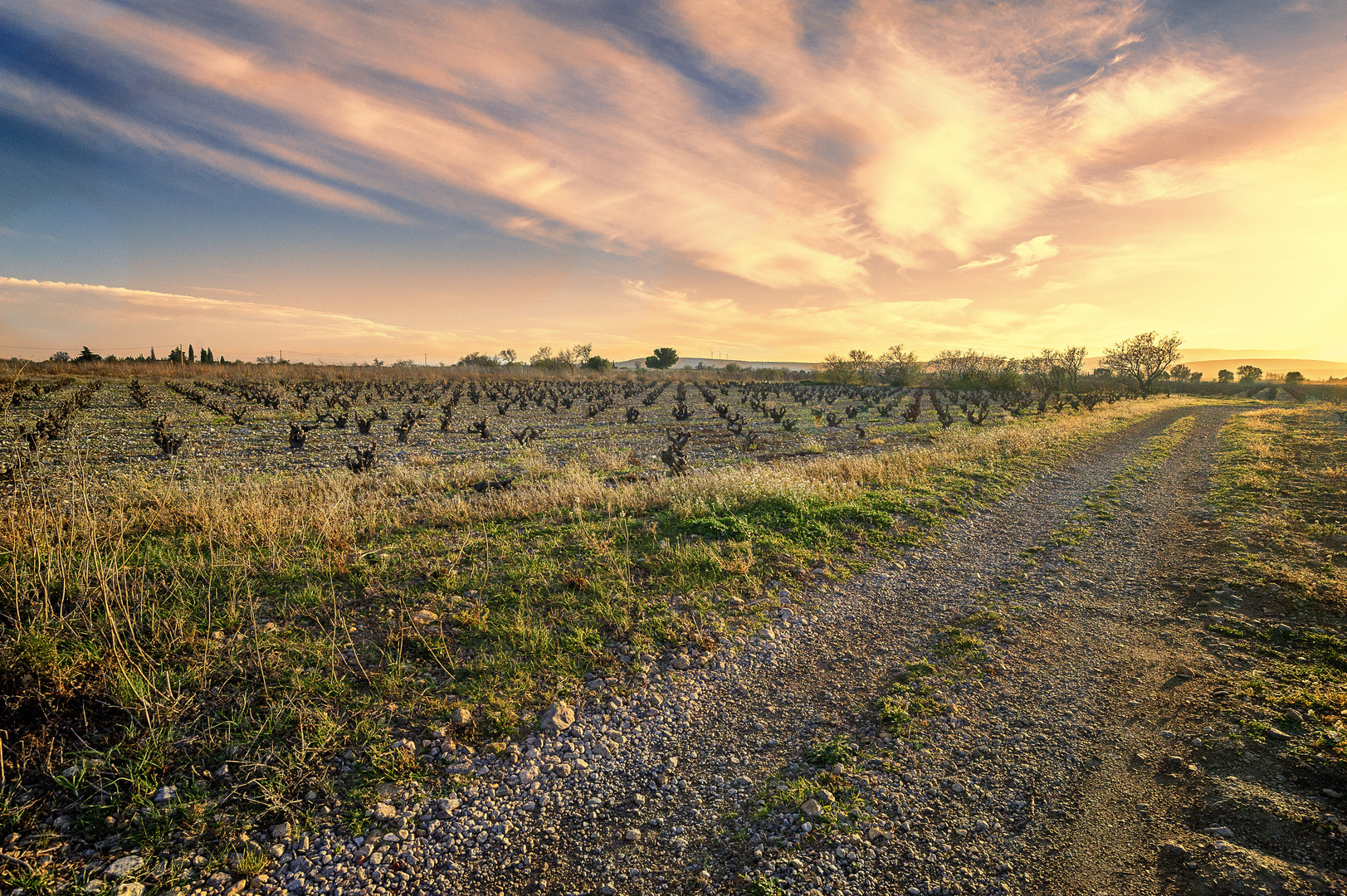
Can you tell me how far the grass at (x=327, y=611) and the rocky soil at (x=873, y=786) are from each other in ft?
1.45

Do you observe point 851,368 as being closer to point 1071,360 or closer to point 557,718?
point 1071,360

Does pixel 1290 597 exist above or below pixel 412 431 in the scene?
below

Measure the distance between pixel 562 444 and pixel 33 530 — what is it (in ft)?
47.5

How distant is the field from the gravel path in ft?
1.40

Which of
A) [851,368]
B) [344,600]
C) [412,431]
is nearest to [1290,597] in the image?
[344,600]

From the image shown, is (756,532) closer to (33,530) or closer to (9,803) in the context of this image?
(9,803)

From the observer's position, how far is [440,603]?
651cm

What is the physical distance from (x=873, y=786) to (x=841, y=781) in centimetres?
24

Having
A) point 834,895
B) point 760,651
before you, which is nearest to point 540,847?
point 834,895

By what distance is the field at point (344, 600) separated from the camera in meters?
3.79

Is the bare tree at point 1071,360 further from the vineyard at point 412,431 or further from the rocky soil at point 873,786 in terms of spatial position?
the rocky soil at point 873,786

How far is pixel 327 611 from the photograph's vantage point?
6121mm

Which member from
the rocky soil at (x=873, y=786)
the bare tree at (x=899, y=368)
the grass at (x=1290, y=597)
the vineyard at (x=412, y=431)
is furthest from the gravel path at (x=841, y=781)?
the bare tree at (x=899, y=368)

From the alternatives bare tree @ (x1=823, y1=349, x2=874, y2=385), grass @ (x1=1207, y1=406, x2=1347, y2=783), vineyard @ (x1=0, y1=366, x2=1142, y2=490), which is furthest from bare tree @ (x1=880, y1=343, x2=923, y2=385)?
grass @ (x1=1207, y1=406, x2=1347, y2=783)
